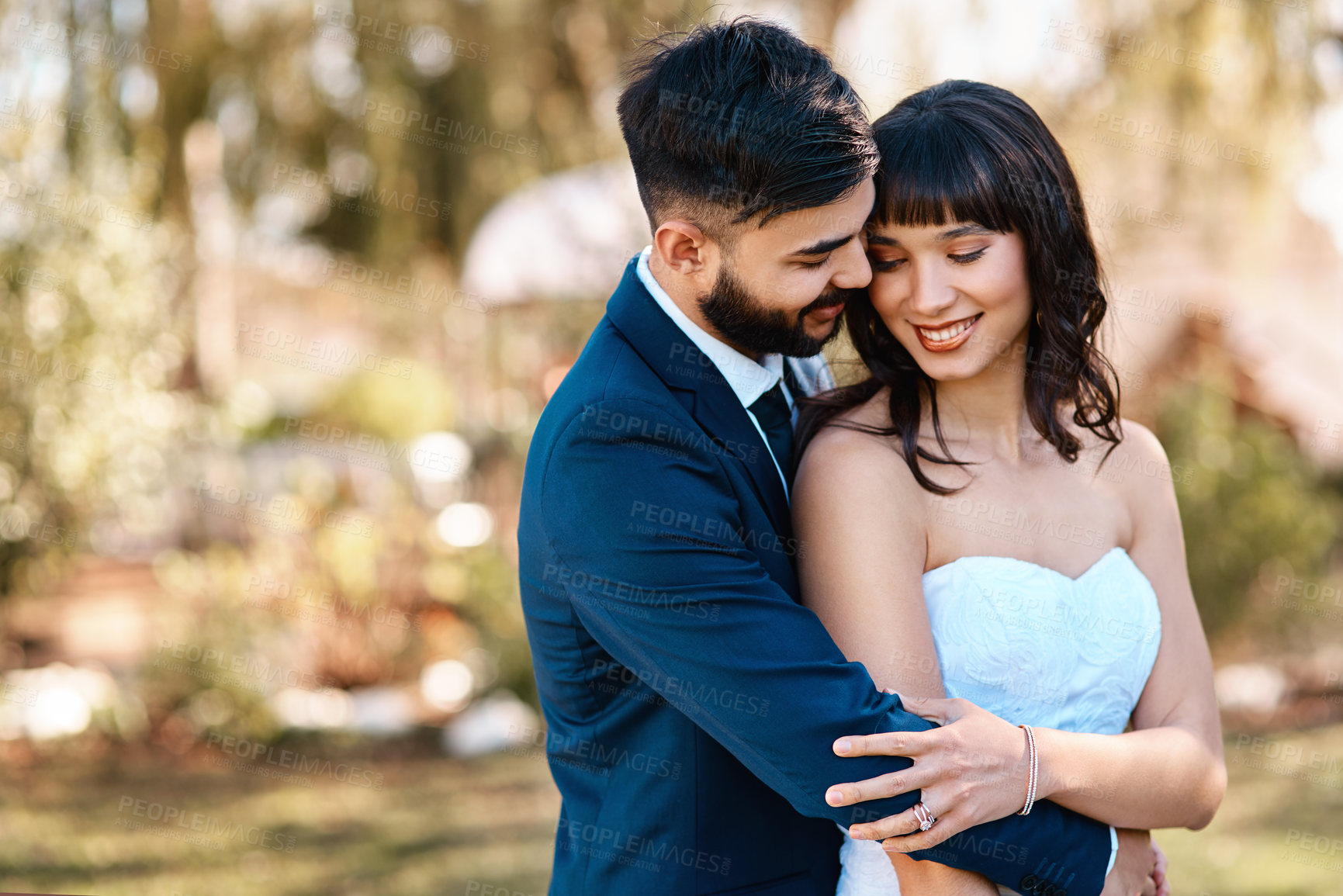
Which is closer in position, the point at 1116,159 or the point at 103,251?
Result: the point at 103,251

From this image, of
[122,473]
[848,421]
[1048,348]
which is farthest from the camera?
[122,473]

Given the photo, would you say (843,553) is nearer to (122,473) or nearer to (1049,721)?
(1049,721)

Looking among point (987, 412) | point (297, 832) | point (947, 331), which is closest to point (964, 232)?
point (947, 331)

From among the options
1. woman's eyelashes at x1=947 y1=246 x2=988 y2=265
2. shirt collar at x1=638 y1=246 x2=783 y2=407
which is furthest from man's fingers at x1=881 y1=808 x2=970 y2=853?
woman's eyelashes at x1=947 y1=246 x2=988 y2=265

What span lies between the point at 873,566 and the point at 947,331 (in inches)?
19.0

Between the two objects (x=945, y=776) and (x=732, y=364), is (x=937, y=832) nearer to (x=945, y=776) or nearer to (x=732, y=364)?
(x=945, y=776)

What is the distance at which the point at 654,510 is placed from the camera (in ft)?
5.11

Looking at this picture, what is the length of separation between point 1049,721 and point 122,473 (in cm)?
635

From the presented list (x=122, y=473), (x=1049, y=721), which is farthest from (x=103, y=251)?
(x=1049, y=721)

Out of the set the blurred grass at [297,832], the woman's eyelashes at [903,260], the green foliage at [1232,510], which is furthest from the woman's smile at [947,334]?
the green foliage at [1232,510]

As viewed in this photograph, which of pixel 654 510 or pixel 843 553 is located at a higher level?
pixel 654 510

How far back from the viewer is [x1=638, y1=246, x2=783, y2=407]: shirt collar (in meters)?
1.87

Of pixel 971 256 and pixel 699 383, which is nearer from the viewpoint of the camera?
pixel 699 383

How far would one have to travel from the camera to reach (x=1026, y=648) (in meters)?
1.89
